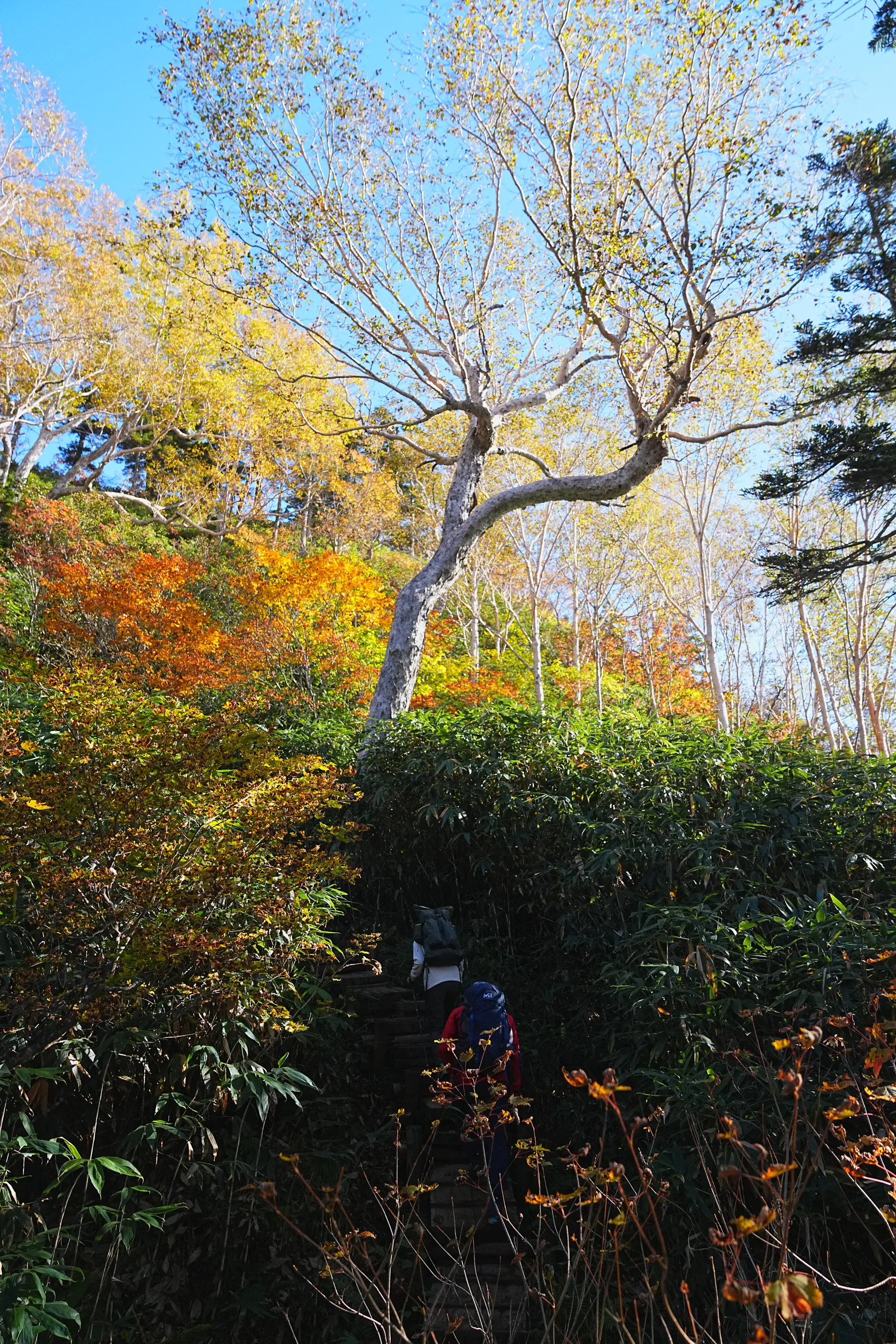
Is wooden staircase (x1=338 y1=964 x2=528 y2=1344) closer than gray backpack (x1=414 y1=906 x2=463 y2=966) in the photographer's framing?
Yes

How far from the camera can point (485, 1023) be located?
11.4 feet

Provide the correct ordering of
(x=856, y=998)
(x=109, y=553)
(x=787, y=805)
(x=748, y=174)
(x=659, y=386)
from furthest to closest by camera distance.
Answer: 1. (x=109, y=553)
2. (x=659, y=386)
3. (x=748, y=174)
4. (x=787, y=805)
5. (x=856, y=998)

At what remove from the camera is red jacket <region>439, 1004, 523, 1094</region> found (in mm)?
3420

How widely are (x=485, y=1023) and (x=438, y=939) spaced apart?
0.75m

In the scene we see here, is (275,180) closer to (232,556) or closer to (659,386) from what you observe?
(659,386)

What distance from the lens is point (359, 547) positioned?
2028cm

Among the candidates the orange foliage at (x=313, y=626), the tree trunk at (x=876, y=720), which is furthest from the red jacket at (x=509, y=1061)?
the tree trunk at (x=876, y=720)

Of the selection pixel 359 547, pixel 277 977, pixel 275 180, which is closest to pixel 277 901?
pixel 277 977

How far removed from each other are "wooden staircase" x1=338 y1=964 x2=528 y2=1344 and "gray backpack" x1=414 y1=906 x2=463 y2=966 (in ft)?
1.43

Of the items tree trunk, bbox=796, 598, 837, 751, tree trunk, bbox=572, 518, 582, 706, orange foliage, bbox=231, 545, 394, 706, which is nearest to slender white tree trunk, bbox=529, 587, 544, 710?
tree trunk, bbox=572, 518, 582, 706

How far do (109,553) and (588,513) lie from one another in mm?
9413

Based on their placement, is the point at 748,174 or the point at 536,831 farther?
the point at 748,174

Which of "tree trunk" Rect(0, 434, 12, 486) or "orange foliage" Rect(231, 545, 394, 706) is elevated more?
"tree trunk" Rect(0, 434, 12, 486)

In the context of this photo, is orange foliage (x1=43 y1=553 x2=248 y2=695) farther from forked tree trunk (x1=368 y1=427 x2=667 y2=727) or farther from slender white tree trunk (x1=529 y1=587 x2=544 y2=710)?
slender white tree trunk (x1=529 y1=587 x2=544 y2=710)
